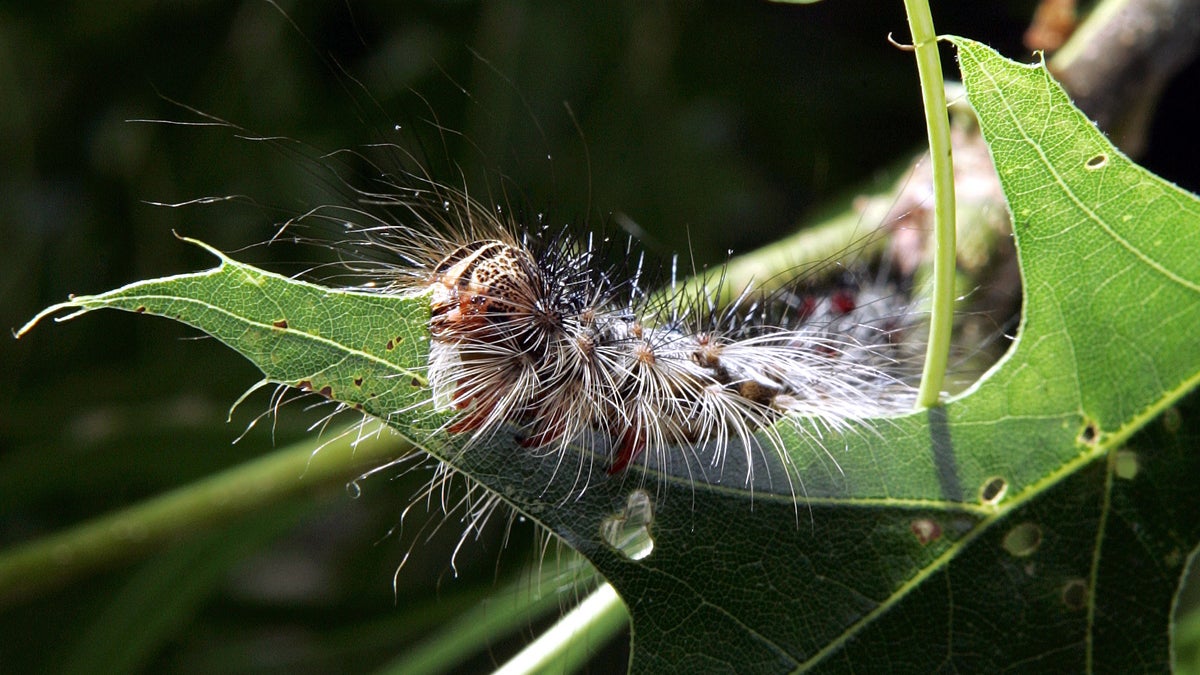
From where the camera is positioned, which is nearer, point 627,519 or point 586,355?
point 627,519

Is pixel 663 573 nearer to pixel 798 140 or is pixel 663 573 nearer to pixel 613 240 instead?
pixel 613 240

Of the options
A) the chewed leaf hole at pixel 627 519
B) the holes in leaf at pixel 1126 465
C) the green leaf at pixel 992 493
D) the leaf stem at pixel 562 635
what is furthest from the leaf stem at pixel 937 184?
the leaf stem at pixel 562 635

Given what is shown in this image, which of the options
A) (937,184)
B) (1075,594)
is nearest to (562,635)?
(1075,594)

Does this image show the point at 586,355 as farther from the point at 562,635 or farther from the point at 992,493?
the point at 992,493

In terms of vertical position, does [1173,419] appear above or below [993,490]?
above

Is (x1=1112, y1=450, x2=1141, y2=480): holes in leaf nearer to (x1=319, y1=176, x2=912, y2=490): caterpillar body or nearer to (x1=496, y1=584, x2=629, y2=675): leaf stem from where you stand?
(x1=319, y1=176, x2=912, y2=490): caterpillar body

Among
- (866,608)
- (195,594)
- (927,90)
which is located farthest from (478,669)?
(927,90)

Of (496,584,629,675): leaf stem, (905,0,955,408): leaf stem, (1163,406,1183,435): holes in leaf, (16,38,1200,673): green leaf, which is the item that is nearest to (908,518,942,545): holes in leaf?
(16,38,1200,673): green leaf

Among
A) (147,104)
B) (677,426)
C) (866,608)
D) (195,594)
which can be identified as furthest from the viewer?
(147,104)
